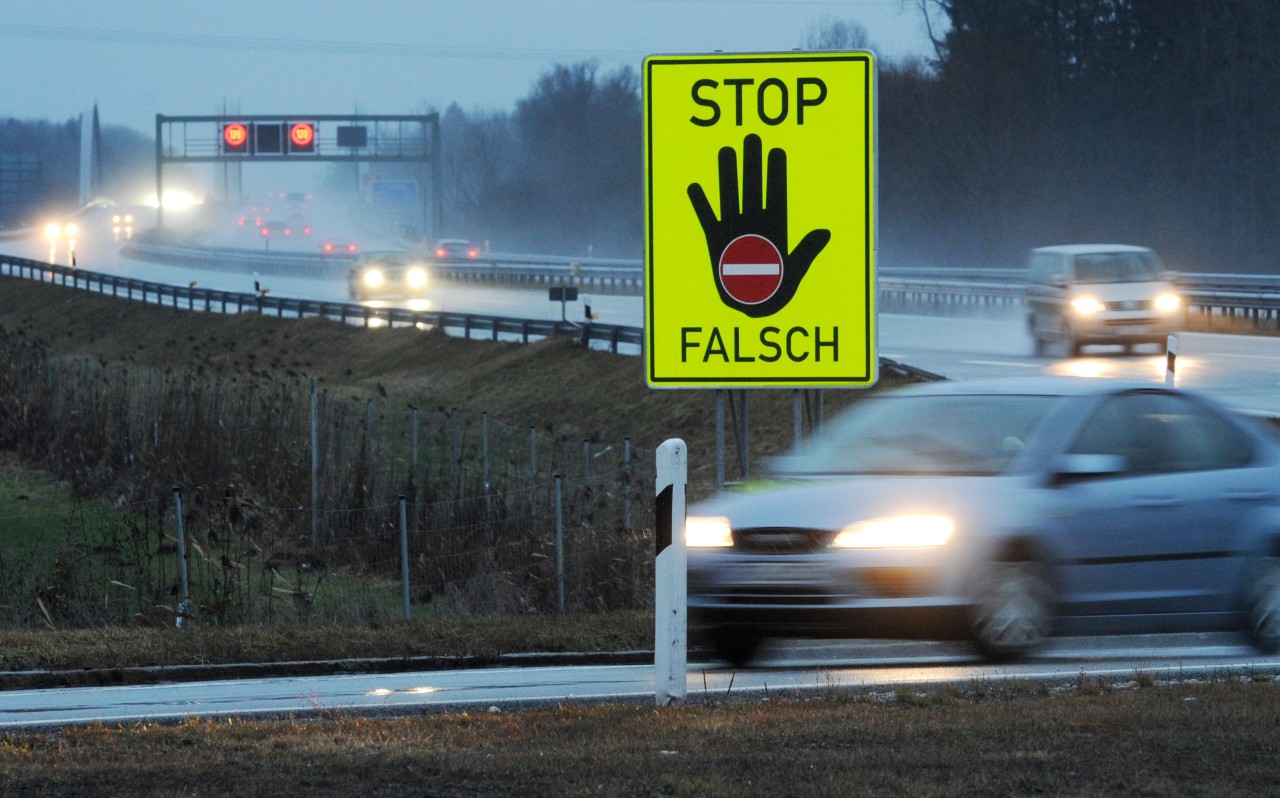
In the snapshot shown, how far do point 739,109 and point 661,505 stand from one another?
11.9ft

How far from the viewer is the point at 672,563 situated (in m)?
7.97

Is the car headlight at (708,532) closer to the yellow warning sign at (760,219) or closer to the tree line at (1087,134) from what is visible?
the yellow warning sign at (760,219)

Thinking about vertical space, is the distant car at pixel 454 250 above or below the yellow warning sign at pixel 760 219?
above

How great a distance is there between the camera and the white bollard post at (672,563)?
26.1 feet

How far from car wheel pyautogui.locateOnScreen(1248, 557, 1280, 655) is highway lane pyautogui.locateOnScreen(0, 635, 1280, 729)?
11 centimetres

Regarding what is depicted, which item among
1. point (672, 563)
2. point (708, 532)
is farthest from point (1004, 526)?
point (672, 563)

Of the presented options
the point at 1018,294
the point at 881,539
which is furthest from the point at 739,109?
the point at 1018,294

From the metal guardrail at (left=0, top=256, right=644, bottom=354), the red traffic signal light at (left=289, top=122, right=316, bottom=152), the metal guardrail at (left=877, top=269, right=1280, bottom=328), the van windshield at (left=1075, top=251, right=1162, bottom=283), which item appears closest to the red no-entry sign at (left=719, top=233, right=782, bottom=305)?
the metal guardrail at (left=0, top=256, right=644, bottom=354)

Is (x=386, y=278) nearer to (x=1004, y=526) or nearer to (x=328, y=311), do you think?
(x=328, y=311)

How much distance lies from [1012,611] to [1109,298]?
2242 centimetres

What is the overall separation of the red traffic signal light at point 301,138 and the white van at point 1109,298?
63.1 m

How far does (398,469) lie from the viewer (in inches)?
1098

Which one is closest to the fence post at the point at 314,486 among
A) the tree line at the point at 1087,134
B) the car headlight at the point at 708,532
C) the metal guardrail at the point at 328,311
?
the metal guardrail at the point at 328,311

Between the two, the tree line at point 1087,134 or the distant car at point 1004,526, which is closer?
the distant car at point 1004,526
